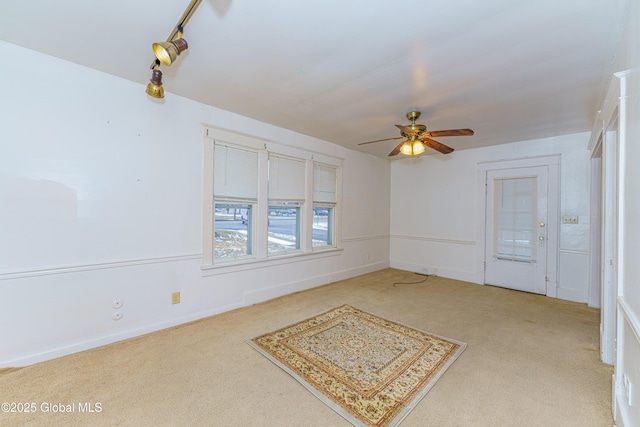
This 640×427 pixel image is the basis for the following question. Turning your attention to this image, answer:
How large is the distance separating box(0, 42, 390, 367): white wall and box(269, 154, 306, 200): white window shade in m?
0.74

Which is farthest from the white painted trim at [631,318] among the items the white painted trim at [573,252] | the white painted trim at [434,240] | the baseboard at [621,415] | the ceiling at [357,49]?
the white painted trim at [434,240]

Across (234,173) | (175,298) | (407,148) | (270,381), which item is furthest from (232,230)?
(407,148)

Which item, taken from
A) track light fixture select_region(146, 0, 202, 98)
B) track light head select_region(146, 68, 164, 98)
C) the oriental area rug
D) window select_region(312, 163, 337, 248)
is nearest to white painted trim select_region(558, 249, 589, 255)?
the oriental area rug

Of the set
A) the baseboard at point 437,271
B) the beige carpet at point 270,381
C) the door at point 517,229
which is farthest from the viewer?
the baseboard at point 437,271

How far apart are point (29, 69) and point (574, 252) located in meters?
6.65

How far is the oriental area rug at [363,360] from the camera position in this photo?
1804 mm

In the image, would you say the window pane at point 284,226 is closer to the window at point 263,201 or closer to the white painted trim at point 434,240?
the window at point 263,201

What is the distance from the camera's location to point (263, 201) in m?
3.77

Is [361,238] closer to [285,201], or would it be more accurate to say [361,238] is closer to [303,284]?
[303,284]

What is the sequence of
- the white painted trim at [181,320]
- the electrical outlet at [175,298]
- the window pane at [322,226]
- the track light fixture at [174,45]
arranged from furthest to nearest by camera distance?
the window pane at [322,226] < the electrical outlet at [175,298] < the white painted trim at [181,320] < the track light fixture at [174,45]

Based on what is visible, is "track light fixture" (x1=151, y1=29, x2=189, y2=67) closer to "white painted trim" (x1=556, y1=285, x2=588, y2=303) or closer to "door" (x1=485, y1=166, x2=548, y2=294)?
"door" (x1=485, y1=166, x2=548, y2=294)

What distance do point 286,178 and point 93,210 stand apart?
2.31m

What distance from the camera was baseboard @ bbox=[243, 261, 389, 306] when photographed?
3679 mm

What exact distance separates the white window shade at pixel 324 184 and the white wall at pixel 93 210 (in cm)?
153
